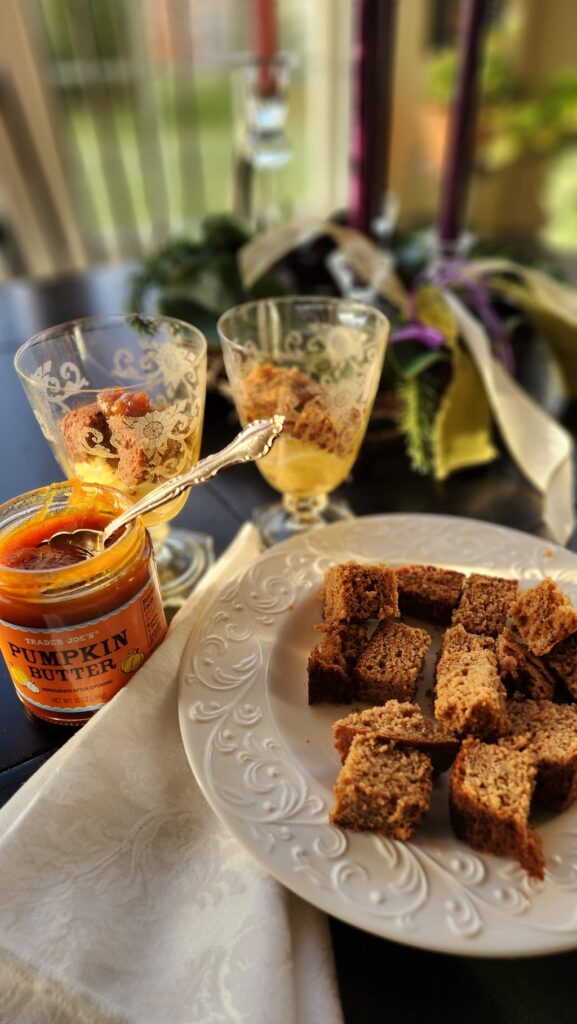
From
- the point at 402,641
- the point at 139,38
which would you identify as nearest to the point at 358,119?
the point at 402,641

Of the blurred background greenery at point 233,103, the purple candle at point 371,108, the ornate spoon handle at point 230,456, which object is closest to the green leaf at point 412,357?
the purple candle at point 371,108

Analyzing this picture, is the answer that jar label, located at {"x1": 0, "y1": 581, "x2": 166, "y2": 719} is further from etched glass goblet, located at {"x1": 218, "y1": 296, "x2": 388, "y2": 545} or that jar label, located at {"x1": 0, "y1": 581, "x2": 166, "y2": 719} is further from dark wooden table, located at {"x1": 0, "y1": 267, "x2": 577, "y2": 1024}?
etched glass goblet, located at {"x1": 218, "y1": 296, "x2": 388, "y2": 545}

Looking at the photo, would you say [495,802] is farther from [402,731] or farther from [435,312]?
[435,312]

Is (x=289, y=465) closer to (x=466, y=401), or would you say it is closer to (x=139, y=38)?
(x=466, y=401)

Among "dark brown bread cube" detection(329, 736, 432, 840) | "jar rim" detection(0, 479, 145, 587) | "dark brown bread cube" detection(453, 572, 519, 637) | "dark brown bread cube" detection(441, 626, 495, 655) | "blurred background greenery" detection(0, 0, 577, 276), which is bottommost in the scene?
"blurred background greenery" detection(0, 0, 577, 276)

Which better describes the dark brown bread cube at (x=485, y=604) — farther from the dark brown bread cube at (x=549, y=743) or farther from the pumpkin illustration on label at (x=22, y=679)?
the pumpkin illustration on label at (x=22, y=679)

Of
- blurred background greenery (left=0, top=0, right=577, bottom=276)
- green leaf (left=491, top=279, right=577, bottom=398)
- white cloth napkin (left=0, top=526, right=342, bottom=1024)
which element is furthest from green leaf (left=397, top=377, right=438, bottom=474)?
blurred background greenery (left=0, top=0, right=577, bottom=276)

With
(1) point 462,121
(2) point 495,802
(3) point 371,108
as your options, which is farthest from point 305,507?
(1) point 462,121
